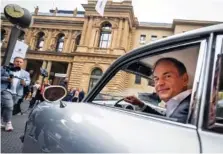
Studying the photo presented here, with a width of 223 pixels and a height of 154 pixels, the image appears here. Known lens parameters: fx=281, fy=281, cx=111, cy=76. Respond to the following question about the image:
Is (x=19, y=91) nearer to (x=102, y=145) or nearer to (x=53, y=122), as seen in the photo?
(x=53, y=122)

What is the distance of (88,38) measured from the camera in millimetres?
31547

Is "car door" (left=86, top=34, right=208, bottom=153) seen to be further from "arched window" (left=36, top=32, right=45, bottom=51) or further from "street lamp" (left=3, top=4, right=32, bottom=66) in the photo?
"arched window" (left=36, top=32, right=45, bottom=51)

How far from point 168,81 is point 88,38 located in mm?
30649

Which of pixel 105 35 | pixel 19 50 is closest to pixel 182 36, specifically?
pixel 19 50

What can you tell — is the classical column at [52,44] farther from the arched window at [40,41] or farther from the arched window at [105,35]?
the arched window at [105,35]

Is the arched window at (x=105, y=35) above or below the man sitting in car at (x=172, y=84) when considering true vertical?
above

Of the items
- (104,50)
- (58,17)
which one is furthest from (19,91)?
(58,17)

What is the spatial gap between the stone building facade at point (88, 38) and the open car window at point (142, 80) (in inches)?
1033

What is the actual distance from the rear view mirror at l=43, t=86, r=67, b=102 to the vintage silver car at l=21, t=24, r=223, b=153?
1.26 ft

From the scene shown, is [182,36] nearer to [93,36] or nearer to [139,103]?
[139,103]

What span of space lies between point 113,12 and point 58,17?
28.3ft

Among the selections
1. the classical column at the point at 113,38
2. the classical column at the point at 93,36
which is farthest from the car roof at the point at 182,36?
the classical column at the point at 93,36

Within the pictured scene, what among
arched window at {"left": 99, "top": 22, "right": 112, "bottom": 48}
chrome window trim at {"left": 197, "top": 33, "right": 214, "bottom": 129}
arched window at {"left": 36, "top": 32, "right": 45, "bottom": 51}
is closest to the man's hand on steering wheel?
chrome window trim at {"left": 197, "top": 33, "right": 214, "bottom": 129}

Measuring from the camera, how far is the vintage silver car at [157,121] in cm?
86
